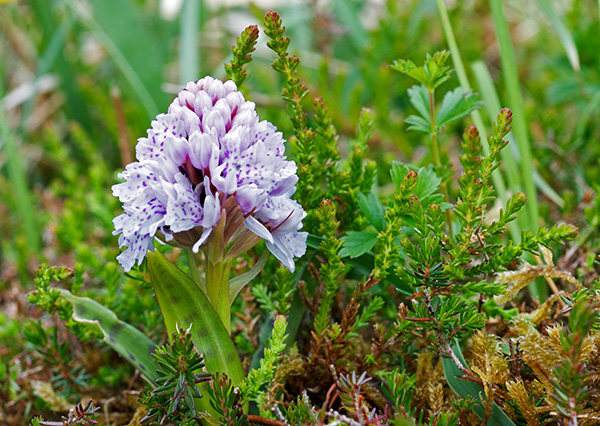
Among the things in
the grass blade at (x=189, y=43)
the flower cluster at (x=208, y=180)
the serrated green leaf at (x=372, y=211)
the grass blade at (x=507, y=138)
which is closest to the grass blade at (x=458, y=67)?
the grass blade at (x=507, y=138)

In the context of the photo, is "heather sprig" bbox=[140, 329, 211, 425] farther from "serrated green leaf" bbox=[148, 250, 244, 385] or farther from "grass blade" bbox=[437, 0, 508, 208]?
"grass blade" bbox=[437, 0, 508, 208]

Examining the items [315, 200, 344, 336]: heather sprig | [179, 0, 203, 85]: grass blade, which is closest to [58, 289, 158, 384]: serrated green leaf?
[315, 200, 344, 336]: heather sprig

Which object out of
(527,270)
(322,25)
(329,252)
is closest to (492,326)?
(527,270)

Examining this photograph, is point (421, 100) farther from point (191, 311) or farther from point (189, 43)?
point (189, 43)

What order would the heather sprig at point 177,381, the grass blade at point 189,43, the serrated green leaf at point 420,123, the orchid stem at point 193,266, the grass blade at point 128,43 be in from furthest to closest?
1. the grass blade at point 128,43
2. the grass blade at point 189,43
3. the serrated green leaf at point 420,123
4. the orchid stem at point 193,266
5. the heather sprig at point 177,381

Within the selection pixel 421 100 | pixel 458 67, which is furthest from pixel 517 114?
pixel 421 100

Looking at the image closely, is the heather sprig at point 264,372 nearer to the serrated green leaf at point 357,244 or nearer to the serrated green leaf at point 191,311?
the serrated green leaf at point 191,311

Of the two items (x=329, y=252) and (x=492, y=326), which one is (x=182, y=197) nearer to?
(x=329, y=252)
